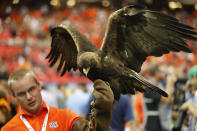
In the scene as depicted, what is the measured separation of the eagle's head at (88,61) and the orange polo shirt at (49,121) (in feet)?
1.20

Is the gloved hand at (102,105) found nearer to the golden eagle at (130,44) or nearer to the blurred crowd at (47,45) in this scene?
the golden eagle at (130,44)

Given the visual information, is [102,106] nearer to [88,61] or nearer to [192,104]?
[88,61]

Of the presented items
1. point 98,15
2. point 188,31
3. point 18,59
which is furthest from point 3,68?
point 188,31

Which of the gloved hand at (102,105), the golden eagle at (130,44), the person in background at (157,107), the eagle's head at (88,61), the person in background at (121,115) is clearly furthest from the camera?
the person in background at (157,107)

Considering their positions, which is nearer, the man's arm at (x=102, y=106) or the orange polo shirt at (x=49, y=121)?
the man's arm at (x=102, y=106)

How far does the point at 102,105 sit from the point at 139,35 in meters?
1.16

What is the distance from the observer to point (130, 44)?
2.90 metres

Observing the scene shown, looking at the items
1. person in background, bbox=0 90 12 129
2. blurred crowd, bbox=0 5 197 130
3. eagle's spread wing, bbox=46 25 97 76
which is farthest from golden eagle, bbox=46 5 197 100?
blurred crowd, bbox=0 5 197 130

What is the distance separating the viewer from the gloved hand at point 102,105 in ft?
6.24

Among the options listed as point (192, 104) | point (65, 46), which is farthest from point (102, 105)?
point (192, 104)

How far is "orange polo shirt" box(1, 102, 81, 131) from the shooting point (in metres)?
2.35

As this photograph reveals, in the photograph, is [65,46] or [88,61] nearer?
[88,61]

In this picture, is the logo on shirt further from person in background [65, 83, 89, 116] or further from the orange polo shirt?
person in background [65, 83, 89, 116]

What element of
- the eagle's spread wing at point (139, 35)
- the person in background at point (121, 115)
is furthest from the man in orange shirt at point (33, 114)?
the person in background at point (121, 115)
